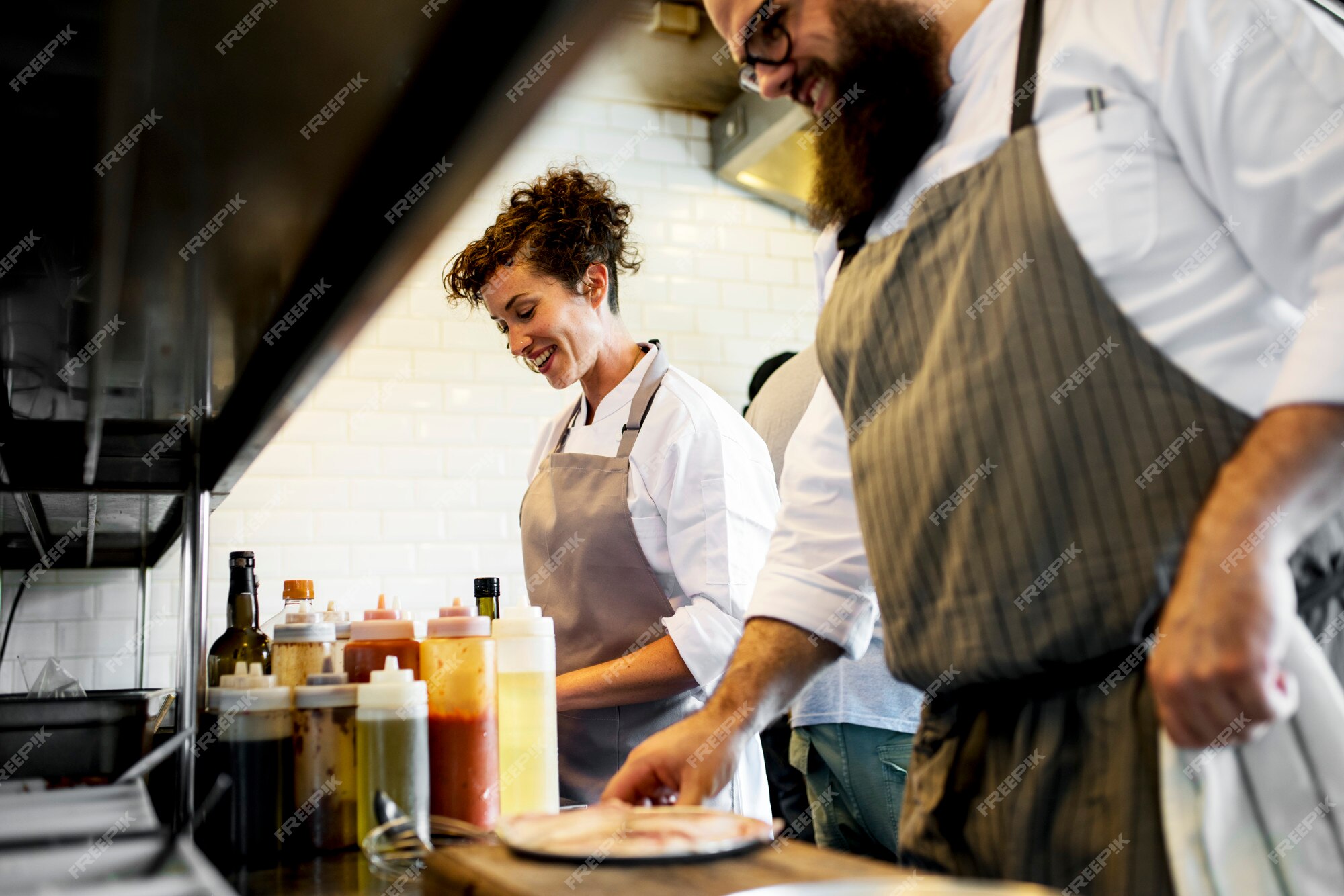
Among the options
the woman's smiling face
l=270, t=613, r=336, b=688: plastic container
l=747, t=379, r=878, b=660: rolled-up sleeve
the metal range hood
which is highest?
the metal range hood

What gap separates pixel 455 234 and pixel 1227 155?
11.9 feet

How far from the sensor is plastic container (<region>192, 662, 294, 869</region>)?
97 cm

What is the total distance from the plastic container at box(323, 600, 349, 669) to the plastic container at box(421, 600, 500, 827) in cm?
17

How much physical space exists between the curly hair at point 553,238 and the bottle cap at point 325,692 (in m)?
1.21

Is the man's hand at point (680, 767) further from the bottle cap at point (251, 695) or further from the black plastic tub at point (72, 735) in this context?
the black plastic tub at point (72, 735)

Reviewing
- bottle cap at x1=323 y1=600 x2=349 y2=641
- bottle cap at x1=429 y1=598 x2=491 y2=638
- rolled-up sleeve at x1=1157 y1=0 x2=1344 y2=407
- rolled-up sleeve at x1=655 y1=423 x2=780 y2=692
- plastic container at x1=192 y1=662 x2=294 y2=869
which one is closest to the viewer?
rolled-up sleeve at x1=1157 y1=0 x2=1344 y2=407

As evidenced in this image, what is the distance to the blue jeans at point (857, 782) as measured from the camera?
2.12m

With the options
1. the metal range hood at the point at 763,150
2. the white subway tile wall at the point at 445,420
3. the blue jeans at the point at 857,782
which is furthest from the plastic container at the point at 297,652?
the metal range hood at the point at 763,150

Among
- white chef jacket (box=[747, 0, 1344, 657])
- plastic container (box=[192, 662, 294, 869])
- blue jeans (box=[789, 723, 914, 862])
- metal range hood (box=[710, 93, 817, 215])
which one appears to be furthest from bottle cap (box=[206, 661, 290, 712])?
metal range hood (box=[710, 93, 817, 215])

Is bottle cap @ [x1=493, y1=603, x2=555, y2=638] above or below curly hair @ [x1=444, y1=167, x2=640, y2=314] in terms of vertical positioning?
below

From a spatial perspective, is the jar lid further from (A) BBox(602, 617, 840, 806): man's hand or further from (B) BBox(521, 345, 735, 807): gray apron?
(B) BBox(521, 345, 735, 807): gray apron

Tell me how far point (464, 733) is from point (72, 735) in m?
0.33

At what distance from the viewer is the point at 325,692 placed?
40.0 inches

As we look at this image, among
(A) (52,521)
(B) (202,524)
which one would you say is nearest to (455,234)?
(A) (52,521)
